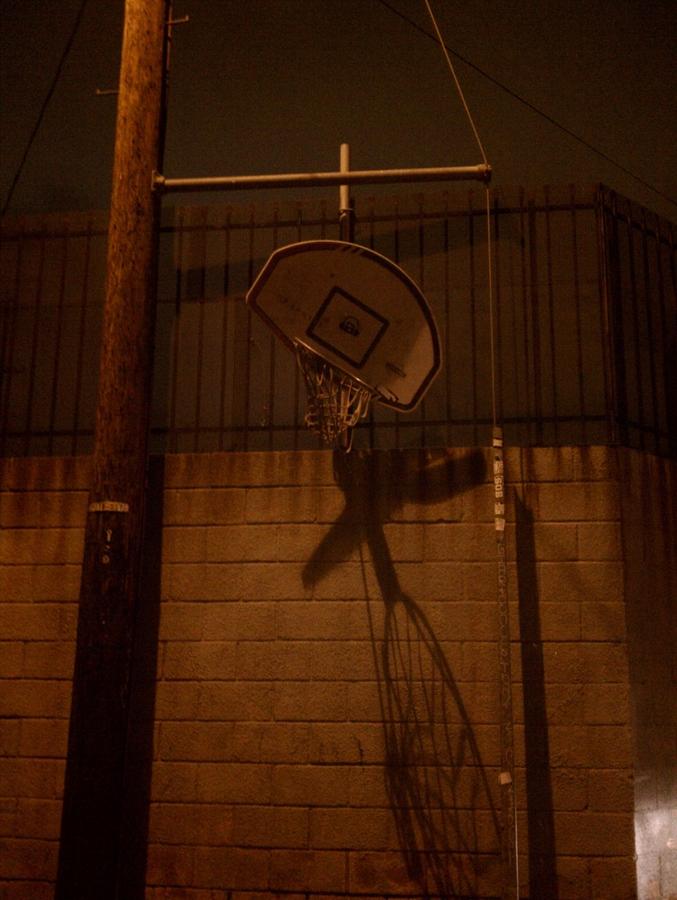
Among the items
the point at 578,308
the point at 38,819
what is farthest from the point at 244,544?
the point at 578,308

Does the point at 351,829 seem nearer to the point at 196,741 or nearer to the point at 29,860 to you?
the point at 196,741

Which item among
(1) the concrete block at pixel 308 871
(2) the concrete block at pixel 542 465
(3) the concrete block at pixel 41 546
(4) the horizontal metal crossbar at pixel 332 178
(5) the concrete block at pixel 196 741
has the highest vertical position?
(4) the horizontal metal crossbar at pixel 332 178

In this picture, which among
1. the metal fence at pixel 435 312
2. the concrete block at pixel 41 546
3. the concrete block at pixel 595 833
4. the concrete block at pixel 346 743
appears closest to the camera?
the concrete block at pixel 595 833

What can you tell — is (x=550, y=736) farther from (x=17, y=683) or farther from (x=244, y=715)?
(x=17, y=683)

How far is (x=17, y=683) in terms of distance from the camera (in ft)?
18.0

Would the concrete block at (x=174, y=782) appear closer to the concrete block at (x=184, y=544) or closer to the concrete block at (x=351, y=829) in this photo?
the concrete block at (x=351, y=829)

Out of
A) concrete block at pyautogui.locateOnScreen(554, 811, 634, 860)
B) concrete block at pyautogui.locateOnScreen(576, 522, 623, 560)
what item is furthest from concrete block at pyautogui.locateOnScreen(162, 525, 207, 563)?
concrete block at pyautogui.locateOnScreen(554, 811, 634, 860)

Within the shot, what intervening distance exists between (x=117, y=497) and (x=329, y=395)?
1369mm

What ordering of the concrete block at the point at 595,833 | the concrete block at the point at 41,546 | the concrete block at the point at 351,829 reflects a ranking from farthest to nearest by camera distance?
1. the concrete block at the point at 41,546
2. the concrete block at the point at 351,829
3. the concrete block at the point at 595,833

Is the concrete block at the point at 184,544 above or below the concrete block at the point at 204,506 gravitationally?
below

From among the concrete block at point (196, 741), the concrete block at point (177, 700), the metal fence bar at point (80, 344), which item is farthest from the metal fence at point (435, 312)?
the concrete block at point (196, 741)

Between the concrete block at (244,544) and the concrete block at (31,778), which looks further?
the concrete block at (244,544)

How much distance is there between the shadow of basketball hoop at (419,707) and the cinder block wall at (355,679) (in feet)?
0.04

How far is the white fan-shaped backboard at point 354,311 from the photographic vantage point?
→ 202 inches
